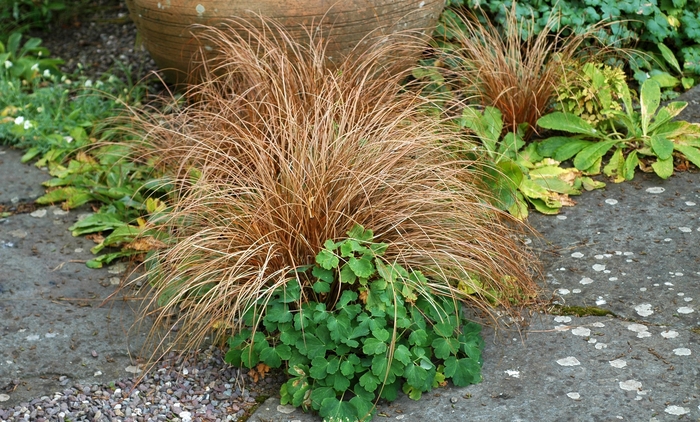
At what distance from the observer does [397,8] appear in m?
3.90

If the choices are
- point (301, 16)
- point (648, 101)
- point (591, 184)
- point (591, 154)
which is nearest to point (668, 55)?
point (648, 101)

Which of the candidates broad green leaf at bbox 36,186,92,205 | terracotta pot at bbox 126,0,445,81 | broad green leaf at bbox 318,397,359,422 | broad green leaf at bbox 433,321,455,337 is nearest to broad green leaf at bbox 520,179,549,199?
terracotta pot at bbox 126,0,445,81

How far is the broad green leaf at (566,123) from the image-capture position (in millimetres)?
3723

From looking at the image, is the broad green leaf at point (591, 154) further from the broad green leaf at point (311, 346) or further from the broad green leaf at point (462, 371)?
the broad green leaf at point (311, 346)

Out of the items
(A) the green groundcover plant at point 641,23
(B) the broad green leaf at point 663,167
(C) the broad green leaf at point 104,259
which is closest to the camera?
(C) the broad green leaf at point 104,259

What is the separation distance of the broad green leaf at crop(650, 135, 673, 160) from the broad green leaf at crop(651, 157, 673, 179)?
22 millimetres

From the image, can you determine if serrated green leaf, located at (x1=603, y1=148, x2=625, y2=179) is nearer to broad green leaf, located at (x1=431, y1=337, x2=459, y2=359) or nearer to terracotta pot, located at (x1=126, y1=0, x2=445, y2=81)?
terracotta pot, located at (x1=126, y1=0, x2=445, y2=81)

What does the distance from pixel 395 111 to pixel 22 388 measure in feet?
5.59

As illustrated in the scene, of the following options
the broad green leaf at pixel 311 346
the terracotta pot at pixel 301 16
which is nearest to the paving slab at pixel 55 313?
the broad green leaf at pixel 311 346

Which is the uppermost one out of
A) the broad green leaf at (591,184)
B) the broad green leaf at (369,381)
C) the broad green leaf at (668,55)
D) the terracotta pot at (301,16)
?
the terracotta pot at (301,16)

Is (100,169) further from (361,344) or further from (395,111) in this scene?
(361,344)

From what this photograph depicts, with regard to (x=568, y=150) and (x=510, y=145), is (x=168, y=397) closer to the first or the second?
(x=510, y=145)

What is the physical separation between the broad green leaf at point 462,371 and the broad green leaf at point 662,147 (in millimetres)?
1641

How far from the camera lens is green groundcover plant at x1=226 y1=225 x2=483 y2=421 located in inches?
95.0
